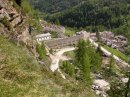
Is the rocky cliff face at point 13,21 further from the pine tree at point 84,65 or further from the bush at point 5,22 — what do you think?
the pine tree at point 84,65

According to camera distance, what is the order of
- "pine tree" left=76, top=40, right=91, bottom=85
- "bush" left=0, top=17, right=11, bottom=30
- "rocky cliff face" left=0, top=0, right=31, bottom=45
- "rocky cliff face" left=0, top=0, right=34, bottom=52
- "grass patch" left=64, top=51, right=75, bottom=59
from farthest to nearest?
"grass patch" left=64, top=51, right=75, bottom=59 → "pine tree" left=76, top=40, right=91, bottom=85 → "bush" left=0, top=17, right=11, bottom=30 → "rocky cliff face" left=0, top=0, right=31, bottom=45 → "rocky cliff face" left=0, top=0, right=34, bottom=52

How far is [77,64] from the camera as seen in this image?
10612cm

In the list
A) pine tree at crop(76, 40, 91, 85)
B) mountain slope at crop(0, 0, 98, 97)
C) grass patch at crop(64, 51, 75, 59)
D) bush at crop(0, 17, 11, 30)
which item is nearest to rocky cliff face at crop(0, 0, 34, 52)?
bush at crop(0, 17, 11, 30)

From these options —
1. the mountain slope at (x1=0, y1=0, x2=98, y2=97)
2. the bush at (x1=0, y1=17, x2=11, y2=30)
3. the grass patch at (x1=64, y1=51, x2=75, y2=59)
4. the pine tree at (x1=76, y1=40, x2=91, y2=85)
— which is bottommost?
the grass patch at (x1=64, y1=51, x2=75, y2=59)

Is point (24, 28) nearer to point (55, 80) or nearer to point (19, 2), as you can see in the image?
point (19, 2)

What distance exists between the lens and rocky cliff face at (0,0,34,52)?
51.0 meters

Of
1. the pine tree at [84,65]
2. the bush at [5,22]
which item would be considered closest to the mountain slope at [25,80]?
the bush at [5,22]

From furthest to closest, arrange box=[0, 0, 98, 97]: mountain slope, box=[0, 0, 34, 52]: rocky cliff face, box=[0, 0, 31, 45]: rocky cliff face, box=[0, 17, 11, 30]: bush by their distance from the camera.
Result: box=[0, 17, 11, 30]: bush, box=[0, 0, 31, 45]: rocky cliff face, box=[0, 0, 34, 52]: rocky cliff face, box=[0, 0, 98, 97]: mountain slope

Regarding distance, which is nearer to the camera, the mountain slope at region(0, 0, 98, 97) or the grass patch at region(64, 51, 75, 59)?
the mountain slope at region(0, 0, 98, 97)

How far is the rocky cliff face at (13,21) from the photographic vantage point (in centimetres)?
5105

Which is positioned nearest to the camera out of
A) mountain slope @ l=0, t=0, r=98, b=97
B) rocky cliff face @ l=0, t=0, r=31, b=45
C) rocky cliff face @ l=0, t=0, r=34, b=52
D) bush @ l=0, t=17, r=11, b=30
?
mountain slope @ l=0, t=0, r=98, b=97

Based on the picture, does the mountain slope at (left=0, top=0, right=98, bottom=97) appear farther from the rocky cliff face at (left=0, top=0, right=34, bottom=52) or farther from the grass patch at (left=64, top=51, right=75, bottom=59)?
the grass patch at (left=64, top=51, right=75, bottom=59)

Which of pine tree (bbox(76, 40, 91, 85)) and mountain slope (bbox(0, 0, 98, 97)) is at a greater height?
mountain slope (bbox(0, 0, 98, 97))

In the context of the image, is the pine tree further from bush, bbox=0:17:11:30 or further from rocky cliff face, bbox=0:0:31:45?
bush, bbox=0:17:11:30
